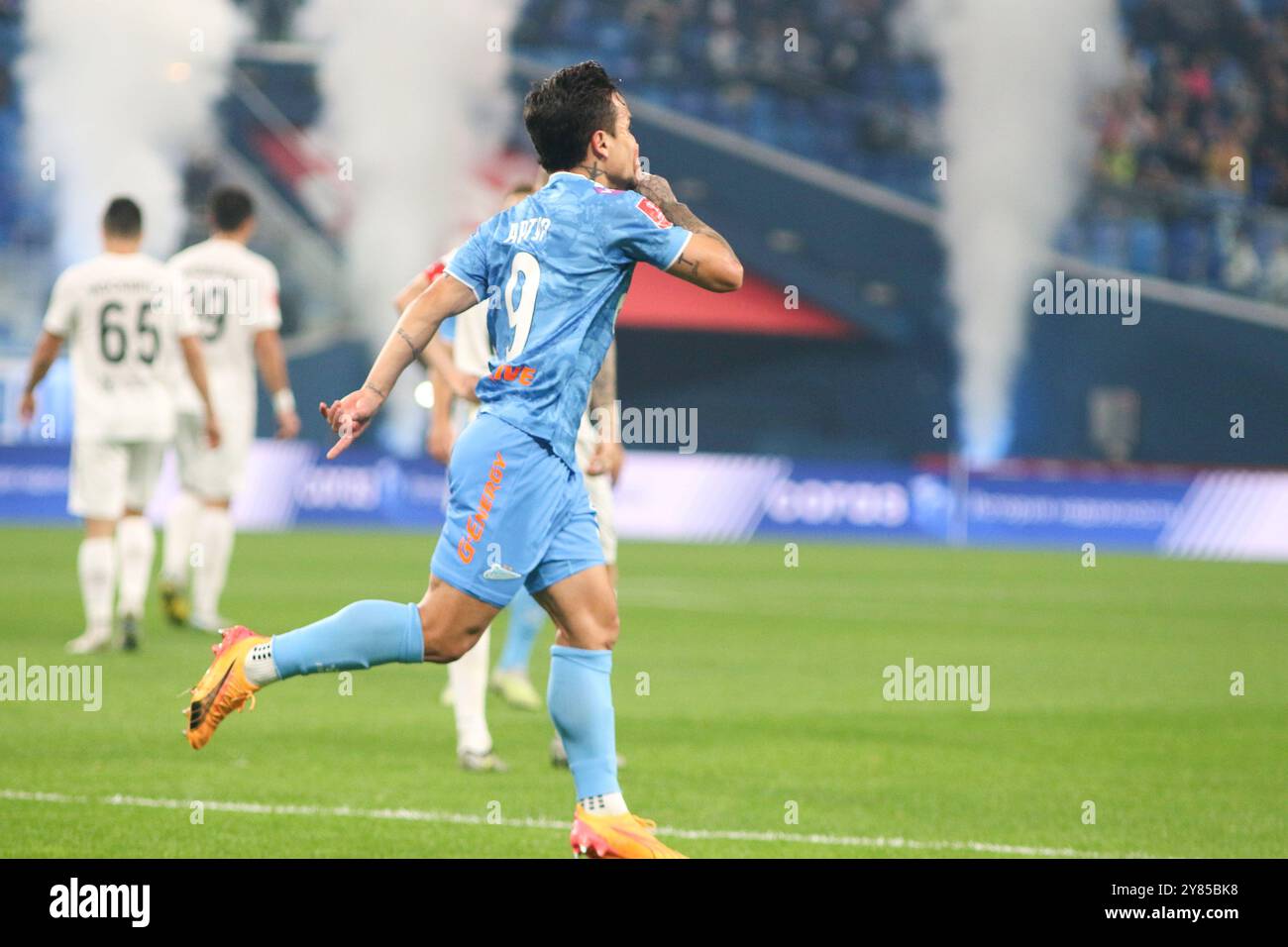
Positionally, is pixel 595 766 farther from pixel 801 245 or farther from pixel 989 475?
pixel 801 245

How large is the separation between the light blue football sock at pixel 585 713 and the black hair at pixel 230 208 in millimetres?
7901

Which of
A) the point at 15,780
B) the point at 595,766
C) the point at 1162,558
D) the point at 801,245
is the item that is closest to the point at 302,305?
the point at 801,245

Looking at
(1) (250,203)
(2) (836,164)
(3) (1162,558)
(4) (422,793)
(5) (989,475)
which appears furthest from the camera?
(2) (836,164)

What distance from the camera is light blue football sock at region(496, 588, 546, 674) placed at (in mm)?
9672

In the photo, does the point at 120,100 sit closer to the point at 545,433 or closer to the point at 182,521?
the point at 182,521

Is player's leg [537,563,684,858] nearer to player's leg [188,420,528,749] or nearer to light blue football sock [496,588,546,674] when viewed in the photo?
player's leg [188,420,528,749]

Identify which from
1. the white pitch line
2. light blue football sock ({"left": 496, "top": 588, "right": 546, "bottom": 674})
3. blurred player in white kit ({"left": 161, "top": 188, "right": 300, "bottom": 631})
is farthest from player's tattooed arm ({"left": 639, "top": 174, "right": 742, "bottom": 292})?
blurred player in white kit ({"left": 161, "top": 188, "right": 300, "bottom": 631})

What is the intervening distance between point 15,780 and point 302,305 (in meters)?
24.9

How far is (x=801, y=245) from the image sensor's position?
35.0 m

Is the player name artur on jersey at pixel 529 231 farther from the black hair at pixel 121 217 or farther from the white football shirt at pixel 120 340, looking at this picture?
the black hair at pixel 121 217

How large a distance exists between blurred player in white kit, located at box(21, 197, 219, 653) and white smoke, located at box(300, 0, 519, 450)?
19.0 m

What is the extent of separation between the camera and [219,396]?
1323cm

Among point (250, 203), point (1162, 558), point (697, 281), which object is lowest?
point (1162, 558)
